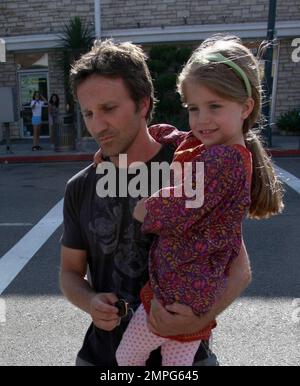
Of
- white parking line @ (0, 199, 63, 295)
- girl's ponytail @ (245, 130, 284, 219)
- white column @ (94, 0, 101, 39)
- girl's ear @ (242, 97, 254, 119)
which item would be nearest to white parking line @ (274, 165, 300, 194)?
white parking line @ (0, 199, 63, 295)

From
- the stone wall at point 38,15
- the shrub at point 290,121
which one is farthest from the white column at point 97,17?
the shrub at point 290,121

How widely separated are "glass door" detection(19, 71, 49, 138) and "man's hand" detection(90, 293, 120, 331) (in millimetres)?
16094

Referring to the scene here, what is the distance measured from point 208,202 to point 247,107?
1.26ft

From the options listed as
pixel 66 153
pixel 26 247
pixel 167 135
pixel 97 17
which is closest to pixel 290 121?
pixel 97 17

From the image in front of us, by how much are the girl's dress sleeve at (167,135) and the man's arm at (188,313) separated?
1.65 feet

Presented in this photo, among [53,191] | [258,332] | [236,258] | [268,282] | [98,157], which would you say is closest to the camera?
[236,258]

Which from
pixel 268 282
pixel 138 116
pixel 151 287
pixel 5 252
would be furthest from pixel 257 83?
pixel 5 252

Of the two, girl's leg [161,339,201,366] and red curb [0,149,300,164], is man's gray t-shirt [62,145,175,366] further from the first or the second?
red curb [0,149,300,164]

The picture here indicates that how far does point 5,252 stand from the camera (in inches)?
214

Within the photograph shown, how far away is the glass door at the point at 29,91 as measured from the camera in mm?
16891

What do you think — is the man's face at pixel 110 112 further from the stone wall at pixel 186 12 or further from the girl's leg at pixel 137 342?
the stone wall at pixel 186 12

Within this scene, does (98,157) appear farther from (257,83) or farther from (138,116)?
(257,83)

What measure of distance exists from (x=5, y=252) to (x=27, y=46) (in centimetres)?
1248

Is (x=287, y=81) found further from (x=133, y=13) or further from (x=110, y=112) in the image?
(x=110, y=112)
